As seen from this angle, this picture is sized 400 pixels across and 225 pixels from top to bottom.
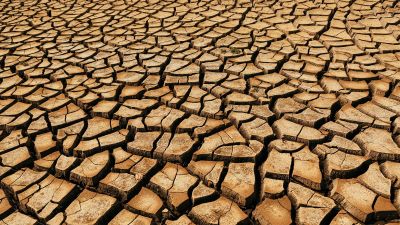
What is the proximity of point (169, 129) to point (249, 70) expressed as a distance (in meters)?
0.91

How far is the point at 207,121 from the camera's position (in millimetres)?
2158

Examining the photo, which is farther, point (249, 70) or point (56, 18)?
point (56, 18)

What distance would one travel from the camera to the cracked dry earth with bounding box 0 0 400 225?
162 cm

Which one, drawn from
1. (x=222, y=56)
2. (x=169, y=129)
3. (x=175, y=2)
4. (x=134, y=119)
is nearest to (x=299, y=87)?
(x=222, y=56)

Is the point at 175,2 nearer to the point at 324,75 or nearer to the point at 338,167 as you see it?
the point at 324,75

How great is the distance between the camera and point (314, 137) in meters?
1.95

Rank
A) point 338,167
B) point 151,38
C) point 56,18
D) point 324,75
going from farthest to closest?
point 56,18 → point 151,38 → point 324,75 → point 338,167

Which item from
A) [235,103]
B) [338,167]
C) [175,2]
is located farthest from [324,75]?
[175,2]

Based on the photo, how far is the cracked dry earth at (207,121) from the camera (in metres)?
1.62

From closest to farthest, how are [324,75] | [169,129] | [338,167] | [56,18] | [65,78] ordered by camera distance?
[338,167]
[169,129]
[324,75]
[65,78]
[56,18]

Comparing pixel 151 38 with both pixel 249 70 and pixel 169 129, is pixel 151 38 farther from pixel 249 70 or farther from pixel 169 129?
pixel 169 129

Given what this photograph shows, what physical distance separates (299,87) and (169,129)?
0.95 metres

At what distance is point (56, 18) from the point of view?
4.14 m

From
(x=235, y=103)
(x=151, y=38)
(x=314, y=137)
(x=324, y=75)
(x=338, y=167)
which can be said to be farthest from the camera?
(x=151, y=38)
